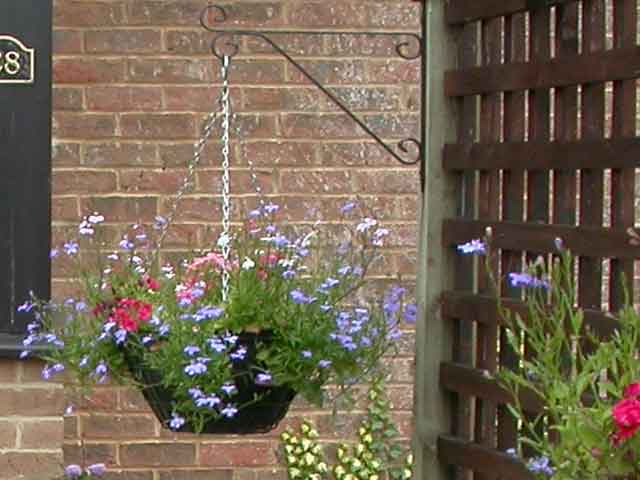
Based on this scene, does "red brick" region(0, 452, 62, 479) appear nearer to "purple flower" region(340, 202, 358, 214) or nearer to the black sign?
the black sign

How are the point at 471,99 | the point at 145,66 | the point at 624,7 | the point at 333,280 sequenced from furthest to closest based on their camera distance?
the point at 145,66, the point at 471,99, the point at 333,280, the point at 624,7

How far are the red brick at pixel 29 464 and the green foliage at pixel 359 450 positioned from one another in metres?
0.70

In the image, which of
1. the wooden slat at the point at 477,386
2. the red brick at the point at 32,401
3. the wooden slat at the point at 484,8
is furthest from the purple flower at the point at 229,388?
the red brick at the point at 32,401

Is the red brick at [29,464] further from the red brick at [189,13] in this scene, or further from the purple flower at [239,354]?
the purple flower at [239,354]

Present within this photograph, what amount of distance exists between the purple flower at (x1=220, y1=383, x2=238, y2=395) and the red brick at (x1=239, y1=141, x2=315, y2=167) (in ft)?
5.76

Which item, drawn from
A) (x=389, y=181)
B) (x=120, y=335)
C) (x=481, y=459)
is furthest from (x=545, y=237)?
(x=389, y=181)

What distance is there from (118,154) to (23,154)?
0.94 feet

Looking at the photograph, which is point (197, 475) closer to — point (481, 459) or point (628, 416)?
point (481, 459)

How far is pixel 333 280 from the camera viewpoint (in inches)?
147

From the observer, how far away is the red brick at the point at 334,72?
5.26m

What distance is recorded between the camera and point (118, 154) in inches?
207

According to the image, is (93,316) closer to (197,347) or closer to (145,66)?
(197,347)

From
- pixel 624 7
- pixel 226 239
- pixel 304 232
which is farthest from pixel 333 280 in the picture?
pixel 304 232

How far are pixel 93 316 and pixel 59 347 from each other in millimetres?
142
